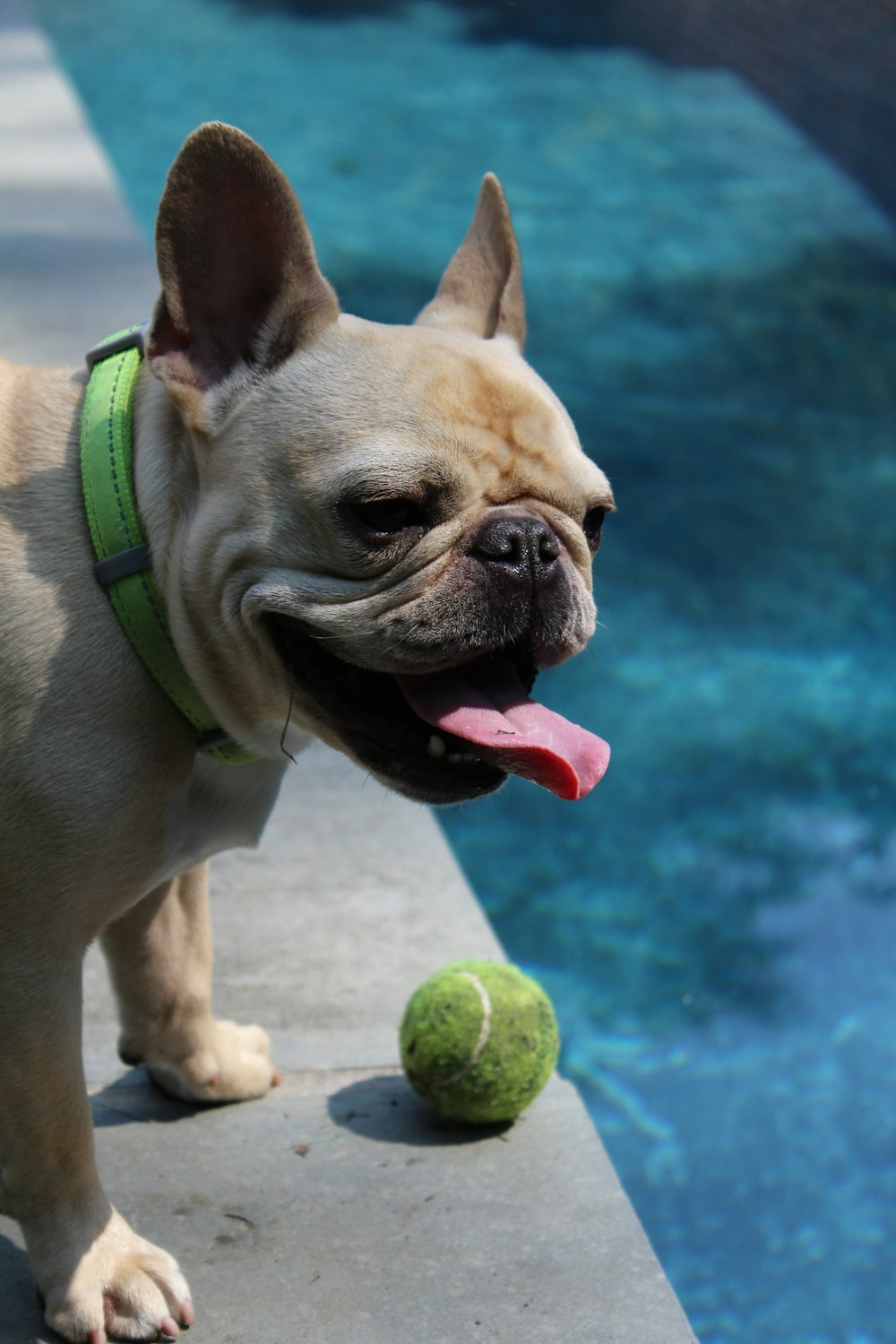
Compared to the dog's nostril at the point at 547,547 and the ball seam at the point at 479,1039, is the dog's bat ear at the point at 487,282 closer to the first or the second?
the dog's nostril at the point at 547,547

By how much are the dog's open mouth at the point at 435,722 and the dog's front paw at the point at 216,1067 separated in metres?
0.92

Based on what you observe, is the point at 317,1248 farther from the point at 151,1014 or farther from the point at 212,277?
the point at 212,277

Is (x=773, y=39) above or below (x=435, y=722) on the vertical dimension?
below

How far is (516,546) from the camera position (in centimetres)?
219

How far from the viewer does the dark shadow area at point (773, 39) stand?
11.5 meters

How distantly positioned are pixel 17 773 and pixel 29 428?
578mm

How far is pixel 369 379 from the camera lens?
2.23 metres

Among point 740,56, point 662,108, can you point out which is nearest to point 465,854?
point 662,108

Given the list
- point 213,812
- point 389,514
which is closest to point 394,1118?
point 213,812

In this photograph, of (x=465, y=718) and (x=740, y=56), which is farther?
(x=740, y=56)

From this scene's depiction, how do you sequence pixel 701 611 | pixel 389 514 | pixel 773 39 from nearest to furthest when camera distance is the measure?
pixel 389 514, pixel 701 611, pixel 773 39

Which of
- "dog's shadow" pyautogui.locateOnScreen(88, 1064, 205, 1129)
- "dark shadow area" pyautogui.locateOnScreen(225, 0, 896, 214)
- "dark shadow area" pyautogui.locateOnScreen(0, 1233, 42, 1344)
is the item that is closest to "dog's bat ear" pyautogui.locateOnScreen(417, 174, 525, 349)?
"dog's shadow" pyautogui.locateOnScreen(88, 1064, 205, 1129)

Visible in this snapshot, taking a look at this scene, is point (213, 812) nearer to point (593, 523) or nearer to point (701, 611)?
point (593, 523)

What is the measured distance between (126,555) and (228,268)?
18.7 inches
